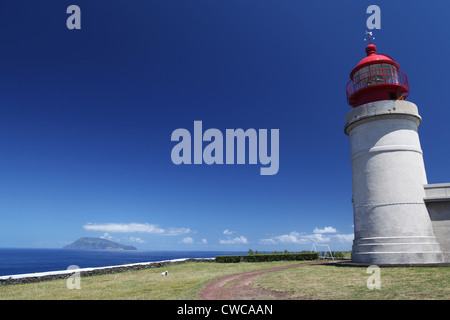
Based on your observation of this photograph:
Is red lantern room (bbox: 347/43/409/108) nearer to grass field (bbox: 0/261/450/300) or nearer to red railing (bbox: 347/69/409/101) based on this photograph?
red railing (bbox: 347/69/409/101)

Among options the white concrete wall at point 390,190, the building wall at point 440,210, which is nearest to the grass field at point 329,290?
the white concrete wall at point 390,190

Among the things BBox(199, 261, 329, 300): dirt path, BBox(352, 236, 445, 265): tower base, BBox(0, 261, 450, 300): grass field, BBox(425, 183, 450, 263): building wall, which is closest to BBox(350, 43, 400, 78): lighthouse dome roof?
BBox(425, 183, 450, 263): building wall

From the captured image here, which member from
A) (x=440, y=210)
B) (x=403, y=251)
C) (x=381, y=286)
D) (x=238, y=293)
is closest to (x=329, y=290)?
(x=381, y=286)

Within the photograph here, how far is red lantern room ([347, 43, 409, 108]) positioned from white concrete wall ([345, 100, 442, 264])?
4.70ft

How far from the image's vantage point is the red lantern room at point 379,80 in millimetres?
20250

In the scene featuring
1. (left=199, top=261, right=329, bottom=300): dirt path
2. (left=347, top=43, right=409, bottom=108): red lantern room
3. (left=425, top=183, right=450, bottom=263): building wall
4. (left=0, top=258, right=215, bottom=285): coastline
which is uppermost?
(left=347, top=43, right=409, bottom=108): red lantern room

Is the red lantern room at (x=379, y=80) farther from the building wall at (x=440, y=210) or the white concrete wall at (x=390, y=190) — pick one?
the building wall at (x=440, y=210)

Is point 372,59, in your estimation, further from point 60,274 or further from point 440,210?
point 60,274

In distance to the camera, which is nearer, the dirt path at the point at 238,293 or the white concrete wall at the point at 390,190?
the dirt path at the point at 238,293

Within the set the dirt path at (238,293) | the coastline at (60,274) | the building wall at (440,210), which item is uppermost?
the building wall at (440,210)

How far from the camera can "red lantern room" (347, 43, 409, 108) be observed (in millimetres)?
20250

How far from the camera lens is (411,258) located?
1698cm

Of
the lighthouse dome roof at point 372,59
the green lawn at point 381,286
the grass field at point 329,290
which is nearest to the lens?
the green lawn at point 381,286
